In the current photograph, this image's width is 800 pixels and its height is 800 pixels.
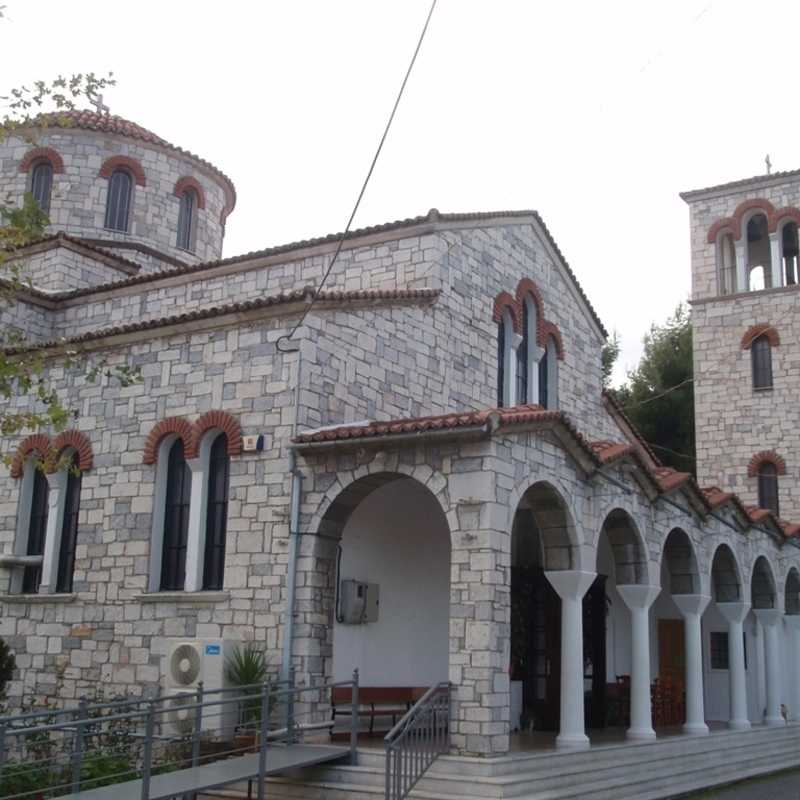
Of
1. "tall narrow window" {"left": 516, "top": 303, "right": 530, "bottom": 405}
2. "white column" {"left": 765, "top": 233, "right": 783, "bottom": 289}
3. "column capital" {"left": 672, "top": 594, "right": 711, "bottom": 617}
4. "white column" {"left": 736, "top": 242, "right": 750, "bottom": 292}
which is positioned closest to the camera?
"column capital" {"left": 672, "top": 594, "right": 711, "bottom": 617}

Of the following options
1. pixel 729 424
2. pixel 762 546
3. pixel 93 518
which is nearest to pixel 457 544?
pixel 93 518

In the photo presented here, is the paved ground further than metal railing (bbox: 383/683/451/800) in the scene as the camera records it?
Yes

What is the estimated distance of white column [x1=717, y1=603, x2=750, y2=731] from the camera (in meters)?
16.7

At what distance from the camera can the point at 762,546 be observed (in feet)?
61.3

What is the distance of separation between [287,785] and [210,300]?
8329 millimetres

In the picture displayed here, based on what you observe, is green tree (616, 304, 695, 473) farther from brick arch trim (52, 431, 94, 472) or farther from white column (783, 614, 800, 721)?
brick arch trim (52, 431, 94, 472)

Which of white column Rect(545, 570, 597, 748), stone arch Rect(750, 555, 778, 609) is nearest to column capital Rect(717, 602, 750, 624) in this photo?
stone arch Rect(750, 555, 778, 609)

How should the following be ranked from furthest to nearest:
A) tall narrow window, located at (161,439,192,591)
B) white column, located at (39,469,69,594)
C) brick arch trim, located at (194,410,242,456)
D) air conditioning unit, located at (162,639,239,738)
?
white column, located at (39,469,69,594) → tall narrow window, located at (161,439,192,591) → brick arch trim, located at (194,410,242,456) → air conditioning unit, located at (162,639,239,738)

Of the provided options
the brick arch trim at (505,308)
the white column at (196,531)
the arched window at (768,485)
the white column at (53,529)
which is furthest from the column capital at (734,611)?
the white column at (53,529)

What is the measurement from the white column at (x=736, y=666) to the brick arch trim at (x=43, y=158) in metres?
14.9

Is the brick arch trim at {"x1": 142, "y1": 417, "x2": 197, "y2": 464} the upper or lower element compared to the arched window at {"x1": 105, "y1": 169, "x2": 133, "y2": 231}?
lower

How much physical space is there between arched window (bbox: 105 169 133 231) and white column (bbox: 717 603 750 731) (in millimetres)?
13444

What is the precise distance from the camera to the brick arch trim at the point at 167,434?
13156 millimetres

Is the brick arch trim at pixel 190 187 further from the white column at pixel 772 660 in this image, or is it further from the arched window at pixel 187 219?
the white column at pixel 772 660
